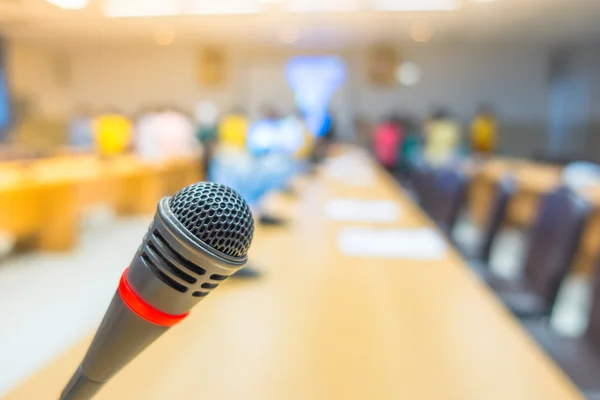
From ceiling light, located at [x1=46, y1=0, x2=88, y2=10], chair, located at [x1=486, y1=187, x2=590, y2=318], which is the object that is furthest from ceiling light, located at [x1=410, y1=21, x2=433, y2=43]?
chair, located at [x1=486, y1=187, x2=590, y2=318]

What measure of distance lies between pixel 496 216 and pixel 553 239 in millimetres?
502

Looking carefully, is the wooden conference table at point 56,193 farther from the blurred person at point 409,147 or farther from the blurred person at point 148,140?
the blurred person at point 409,147

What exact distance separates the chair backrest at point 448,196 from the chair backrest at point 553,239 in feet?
3.25

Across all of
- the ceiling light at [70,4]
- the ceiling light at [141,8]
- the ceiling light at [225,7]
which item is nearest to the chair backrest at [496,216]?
the ceiling light at [70,4]

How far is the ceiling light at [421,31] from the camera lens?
7914 millimetres

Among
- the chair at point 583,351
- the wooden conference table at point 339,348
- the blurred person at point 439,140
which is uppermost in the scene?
the wooden conference table at point 339,348

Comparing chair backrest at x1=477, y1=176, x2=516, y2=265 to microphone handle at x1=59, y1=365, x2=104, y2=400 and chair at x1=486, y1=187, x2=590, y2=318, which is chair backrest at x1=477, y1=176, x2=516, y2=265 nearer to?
chair at x1=486, y1=187, x2=590, y2=318

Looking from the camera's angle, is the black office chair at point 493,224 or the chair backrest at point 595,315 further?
the black office chair at point 493,224

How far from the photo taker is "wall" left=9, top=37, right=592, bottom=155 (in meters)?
9.79

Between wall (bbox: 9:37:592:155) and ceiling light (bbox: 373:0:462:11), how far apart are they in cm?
306

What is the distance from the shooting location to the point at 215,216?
34 centimetres

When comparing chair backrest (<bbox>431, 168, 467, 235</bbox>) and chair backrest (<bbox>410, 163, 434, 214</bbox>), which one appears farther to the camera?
chair backrest (<bbox>410, 163, 434, 214</bbox>)

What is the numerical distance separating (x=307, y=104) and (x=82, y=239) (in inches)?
121

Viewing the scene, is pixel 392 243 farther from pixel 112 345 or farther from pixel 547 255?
pixel 112 345
